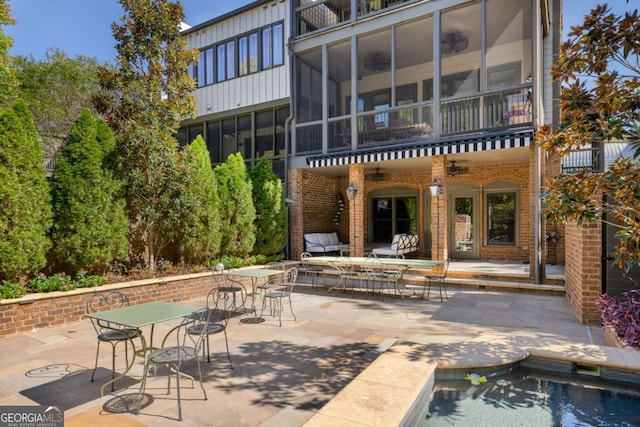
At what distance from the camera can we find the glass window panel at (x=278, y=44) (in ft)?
42.8

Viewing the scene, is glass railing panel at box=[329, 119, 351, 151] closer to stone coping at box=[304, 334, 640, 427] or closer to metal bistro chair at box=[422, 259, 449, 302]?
metal bistro chair at box=[422, 259, 449, 302]

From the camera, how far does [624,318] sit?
4.60 metres

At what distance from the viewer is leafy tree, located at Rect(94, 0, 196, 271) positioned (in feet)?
25.3

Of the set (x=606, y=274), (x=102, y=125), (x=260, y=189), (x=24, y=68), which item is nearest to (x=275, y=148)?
(x=260, y=189)

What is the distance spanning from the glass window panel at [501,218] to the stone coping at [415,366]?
7.91m

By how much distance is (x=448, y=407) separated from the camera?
3486 millimetres

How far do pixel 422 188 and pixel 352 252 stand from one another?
4.02m

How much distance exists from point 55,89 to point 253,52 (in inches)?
509

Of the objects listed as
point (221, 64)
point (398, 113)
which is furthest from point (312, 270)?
point (221, 64)

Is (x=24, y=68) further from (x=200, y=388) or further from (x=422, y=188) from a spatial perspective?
(x=200, y=388)

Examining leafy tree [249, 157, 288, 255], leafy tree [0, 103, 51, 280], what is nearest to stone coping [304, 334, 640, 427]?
leafy tree [0, 103, 51, 280]

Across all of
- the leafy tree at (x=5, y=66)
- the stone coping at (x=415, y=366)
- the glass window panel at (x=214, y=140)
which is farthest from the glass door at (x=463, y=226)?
the leafy tree at (x=5, y=66)

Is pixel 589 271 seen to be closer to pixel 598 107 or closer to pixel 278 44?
pixel 598 107

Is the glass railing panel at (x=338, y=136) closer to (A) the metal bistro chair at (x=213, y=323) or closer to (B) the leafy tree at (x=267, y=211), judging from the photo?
(B) the leafy tree at (x=267, y=211)
